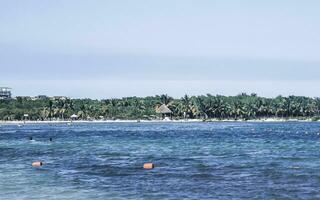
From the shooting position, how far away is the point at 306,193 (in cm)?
3662

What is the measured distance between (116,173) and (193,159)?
1483cm

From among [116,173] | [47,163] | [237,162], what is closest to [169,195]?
[116,173]

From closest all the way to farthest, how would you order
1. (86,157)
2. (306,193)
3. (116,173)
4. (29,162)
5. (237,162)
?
(306,193), (116,173), (237,162), (29,162), (86,157)

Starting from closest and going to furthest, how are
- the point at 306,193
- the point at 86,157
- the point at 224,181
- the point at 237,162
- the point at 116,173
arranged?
the point at 306,193 → the point at 224,181 → the point at 116,173 → the point at 237,162 → the point at 86,157

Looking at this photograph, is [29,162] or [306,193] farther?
[29,162]

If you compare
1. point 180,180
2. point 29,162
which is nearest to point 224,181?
point 180,180

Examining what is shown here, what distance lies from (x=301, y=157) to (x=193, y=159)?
10304 mm

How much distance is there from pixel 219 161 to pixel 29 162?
17.5m

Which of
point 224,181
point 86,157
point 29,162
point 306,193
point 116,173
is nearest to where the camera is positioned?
point 306,193

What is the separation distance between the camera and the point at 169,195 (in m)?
36.8

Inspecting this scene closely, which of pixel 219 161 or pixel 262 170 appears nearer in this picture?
pixel 262 170

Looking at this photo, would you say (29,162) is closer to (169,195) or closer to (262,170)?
(262,170)

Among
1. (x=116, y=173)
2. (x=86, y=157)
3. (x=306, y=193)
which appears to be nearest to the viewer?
(x=306, y=193)

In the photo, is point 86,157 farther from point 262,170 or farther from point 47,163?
point 262,170
